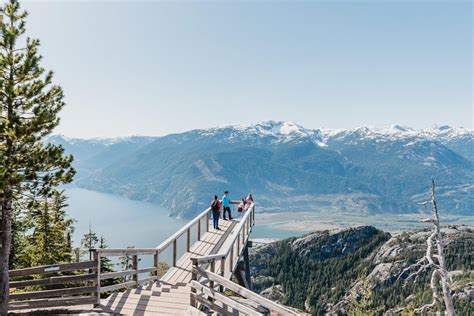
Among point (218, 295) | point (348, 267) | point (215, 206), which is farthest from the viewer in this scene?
point (348, 267)

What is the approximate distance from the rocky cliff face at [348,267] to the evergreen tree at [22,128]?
124 meters

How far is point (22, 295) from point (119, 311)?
2777mm

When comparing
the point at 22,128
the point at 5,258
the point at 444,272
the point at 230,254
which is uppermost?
the point at 22,128

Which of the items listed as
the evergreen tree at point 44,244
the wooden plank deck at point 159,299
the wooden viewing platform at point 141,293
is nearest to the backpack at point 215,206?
the wooden plank deck at point 159,299

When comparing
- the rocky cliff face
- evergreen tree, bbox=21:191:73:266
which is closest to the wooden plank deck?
evergreen tree, bbox=21:191:73:266

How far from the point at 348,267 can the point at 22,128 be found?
16956cm

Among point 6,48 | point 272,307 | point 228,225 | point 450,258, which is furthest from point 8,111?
point 450,258

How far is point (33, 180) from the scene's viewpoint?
11703mm

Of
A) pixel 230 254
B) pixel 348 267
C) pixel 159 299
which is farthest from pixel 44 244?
pixel 348 267

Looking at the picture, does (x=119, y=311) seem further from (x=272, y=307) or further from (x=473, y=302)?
(x=473, y=302)

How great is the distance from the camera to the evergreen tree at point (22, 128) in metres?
11.0

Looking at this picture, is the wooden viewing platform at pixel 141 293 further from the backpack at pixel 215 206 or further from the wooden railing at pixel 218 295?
the backpack at pixel 215 206

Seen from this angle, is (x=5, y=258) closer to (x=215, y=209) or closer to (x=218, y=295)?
(x=218, y=295)

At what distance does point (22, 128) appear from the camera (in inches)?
436
